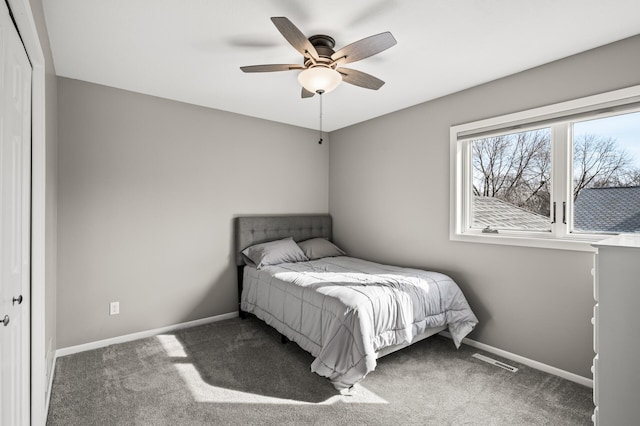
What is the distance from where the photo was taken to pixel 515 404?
7.00 feet

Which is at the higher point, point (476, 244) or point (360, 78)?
point (360, 78)

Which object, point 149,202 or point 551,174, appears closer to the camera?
point 551,174

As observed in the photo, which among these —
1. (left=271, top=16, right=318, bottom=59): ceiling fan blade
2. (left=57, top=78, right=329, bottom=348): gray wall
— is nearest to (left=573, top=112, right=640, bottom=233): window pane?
Answer: (left=271, top=16, right=318, bottom=59): ceiling fan blade

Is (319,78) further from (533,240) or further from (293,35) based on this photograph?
(533,240)

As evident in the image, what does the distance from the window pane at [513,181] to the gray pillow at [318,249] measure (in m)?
1.67

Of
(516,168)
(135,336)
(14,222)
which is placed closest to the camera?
(14,222)

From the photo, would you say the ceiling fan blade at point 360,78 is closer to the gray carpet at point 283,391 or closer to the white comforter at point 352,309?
the white comforter at point 352,309

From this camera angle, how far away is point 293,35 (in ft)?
6.04

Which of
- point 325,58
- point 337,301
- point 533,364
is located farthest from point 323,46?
point 533,364

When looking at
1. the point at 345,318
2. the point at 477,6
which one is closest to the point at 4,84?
the point at 345,318

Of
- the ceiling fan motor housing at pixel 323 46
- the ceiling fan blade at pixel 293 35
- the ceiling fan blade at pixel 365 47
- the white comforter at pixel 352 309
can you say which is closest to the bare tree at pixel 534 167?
the white comforter at pixel 352 309

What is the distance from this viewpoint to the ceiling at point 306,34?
73.8 inches

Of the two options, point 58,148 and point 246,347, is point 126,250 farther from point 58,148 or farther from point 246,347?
point 246,347

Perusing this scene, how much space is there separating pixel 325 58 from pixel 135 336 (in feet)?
9.92
